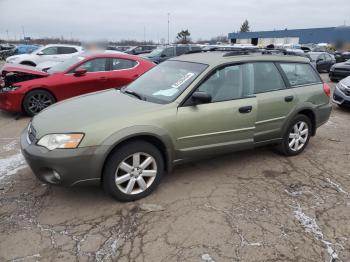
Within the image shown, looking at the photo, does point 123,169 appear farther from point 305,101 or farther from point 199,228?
point 305,101

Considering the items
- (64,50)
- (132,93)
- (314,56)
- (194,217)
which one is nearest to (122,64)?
(132,93)

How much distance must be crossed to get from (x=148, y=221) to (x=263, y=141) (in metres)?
2.12

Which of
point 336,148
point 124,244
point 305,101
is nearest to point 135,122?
point 124,244

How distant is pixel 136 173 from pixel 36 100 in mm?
4634

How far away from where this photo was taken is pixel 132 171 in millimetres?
3537

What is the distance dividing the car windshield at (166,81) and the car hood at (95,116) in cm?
20

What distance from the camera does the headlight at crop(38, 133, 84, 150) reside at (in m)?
3.20

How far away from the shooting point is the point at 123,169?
348cm

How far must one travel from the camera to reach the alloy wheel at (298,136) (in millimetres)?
5017

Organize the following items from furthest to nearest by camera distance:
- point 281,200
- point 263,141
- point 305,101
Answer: point 305,101, point 263,141, point 281,200

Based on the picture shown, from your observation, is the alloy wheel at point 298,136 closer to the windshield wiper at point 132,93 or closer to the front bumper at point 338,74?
the windshield wiper at point 132,93

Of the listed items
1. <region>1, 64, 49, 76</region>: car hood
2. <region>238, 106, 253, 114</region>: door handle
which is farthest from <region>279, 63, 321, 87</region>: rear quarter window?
<region>1, 64, 49, 76</region>: car hood

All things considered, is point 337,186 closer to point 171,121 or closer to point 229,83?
point 229,83

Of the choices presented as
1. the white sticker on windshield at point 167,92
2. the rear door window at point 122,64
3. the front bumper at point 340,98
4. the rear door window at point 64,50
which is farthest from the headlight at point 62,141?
the rear door window at point 64,50
